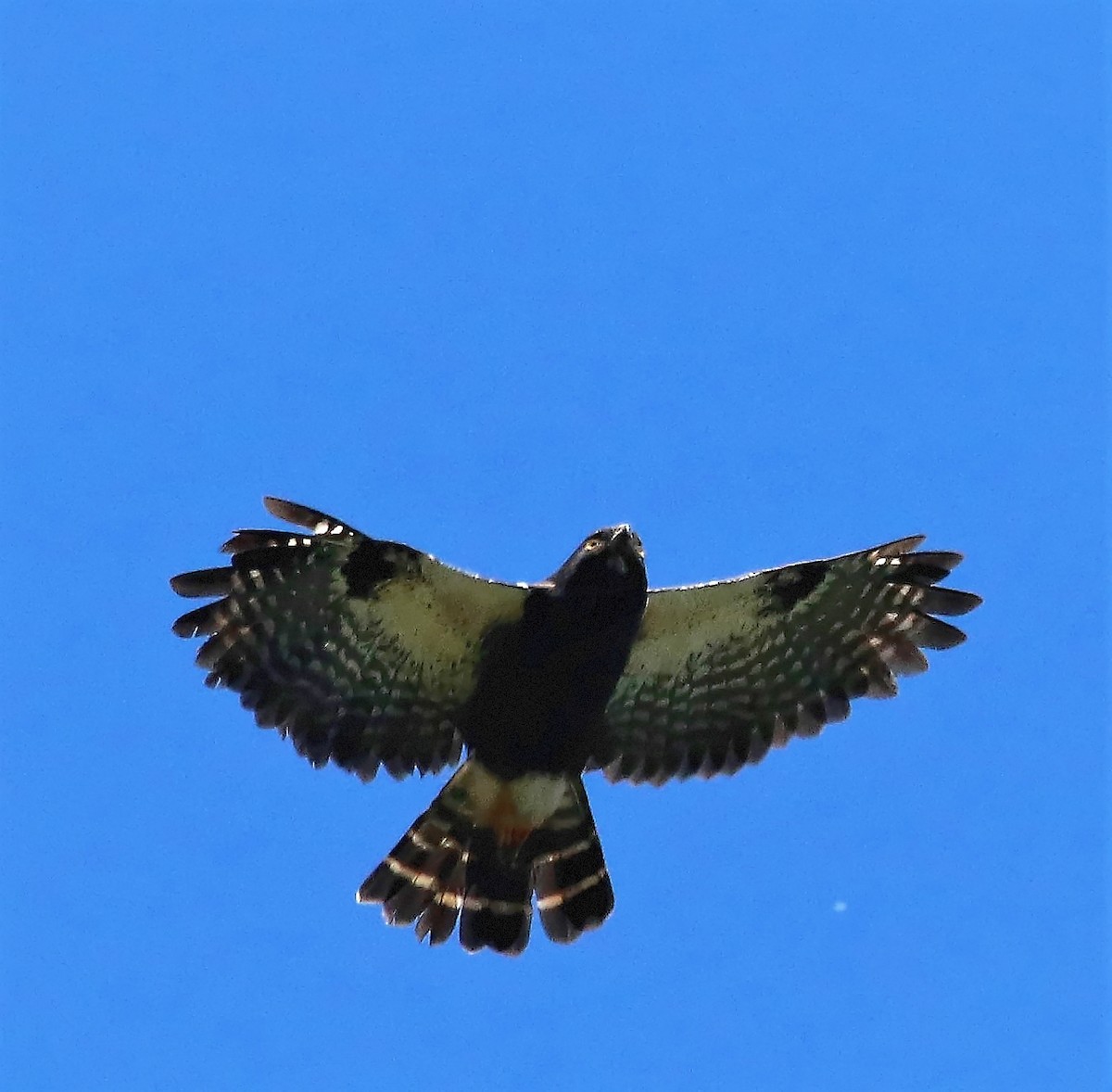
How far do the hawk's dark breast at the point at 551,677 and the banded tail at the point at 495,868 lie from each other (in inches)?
7.1

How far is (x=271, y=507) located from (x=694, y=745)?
3351 millimetres

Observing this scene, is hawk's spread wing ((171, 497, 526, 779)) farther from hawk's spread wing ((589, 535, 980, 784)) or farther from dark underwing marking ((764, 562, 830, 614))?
dark underwing marking ((764, 562, 830, 614))

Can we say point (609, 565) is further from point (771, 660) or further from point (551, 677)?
point (771, 660)

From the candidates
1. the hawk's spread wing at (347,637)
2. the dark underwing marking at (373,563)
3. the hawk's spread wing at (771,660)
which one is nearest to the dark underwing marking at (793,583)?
the hawk's spread wing at (771,660)

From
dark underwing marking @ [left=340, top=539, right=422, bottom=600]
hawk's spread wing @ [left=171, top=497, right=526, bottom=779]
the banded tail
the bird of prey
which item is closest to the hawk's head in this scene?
the bird of prey

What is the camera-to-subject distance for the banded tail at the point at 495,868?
12750 millimetres

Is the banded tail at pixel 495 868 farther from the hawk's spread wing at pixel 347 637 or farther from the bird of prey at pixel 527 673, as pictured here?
the hawk's spread wing at pixel 347 637

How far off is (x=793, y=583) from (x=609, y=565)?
1.46 metres

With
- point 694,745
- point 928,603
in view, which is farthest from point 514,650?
point 928,603

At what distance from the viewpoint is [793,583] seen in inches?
503

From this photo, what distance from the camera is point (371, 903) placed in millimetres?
12766

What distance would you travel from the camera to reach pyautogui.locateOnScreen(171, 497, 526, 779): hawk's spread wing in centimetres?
1200

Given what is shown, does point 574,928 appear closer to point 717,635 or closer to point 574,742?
point 574,742

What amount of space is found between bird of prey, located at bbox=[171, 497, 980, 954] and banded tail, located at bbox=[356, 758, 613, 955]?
12 millimetres
